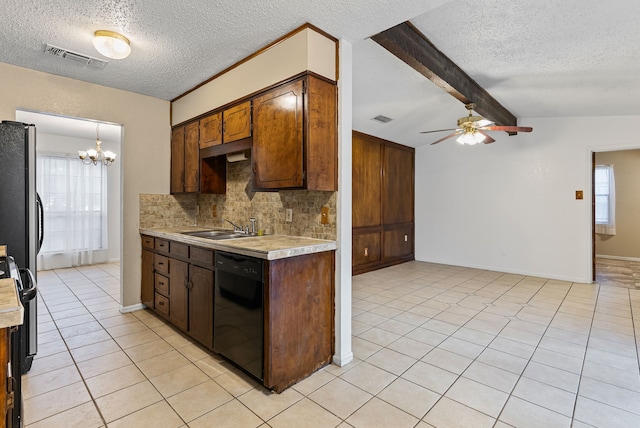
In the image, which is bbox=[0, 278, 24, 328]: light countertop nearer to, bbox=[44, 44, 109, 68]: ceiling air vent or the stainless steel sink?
the stainless steel sink

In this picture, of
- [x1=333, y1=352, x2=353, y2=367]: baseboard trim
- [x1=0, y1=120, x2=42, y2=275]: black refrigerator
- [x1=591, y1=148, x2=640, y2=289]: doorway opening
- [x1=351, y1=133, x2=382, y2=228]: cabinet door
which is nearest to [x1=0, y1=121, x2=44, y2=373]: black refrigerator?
[x1=0, y1=120, x2=42, y2=275]: black refrigerator

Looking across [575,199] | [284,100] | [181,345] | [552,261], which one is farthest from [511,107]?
[181,345]

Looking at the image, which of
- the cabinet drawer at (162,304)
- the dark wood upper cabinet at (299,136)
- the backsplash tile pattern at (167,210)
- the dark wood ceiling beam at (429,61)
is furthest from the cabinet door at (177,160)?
the dark wood ceiling beam at (429,61)

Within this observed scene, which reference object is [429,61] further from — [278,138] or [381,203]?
[381,203]

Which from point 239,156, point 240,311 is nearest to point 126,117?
point 239,156

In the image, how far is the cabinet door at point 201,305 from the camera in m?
2.53

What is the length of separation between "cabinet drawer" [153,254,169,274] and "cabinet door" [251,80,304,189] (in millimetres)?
1287

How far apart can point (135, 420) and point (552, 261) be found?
19.3 ft

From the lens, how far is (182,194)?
13.0 ft

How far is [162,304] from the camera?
325cm

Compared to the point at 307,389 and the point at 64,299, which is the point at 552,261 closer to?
the point at 307,389

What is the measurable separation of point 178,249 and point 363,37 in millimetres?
2354

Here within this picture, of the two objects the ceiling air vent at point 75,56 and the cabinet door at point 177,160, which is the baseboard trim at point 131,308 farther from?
the ceiling air vent at point 75,56

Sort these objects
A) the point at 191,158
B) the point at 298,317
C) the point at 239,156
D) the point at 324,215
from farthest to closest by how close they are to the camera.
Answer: the point at 191,158
the point at 239,156
the point at 324,215
the point at 298,317
